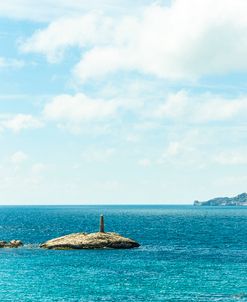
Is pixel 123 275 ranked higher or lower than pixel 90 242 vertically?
lower

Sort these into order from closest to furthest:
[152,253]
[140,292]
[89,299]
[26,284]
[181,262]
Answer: [89,299] < [140,292] < [26,284] < [181,262] < [152,253]

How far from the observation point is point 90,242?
94.5 metres

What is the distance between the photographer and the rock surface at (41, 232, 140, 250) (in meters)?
93.6

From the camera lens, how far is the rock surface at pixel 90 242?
93.6m

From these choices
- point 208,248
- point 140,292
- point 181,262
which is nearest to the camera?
point 140,292

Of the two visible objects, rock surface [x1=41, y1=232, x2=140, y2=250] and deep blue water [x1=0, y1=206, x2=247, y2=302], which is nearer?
deep blue water [x1=0, y1=206, x2=247, y2=302]

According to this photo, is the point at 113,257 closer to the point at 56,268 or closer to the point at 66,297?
the point at 56,268

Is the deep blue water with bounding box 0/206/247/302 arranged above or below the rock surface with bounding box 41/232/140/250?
below

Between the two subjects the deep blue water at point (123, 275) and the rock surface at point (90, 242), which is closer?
the deep blue water at point (123, 275)

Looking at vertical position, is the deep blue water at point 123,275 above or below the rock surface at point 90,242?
below

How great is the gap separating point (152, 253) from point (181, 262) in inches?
501

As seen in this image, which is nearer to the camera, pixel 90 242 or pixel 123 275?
pixel 123 275

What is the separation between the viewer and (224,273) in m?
68.0

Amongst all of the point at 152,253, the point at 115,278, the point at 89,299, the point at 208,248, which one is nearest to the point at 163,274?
the point at 115,278
